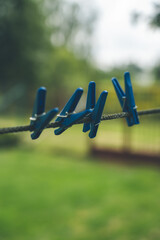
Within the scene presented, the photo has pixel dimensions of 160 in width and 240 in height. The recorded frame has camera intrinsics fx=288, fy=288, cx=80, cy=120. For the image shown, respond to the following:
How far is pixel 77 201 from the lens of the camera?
12.4 ft

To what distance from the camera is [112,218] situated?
10.9 ft

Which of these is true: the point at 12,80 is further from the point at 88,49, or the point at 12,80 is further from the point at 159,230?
the point at 88,49

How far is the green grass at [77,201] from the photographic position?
3.02 metres

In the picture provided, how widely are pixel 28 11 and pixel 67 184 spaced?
Result: 9.11 m

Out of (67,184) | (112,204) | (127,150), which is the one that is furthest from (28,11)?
(112,204)

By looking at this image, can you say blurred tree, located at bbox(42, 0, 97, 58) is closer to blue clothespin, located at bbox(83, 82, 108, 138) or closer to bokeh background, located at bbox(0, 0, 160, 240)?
bokeh background, located at bbox(0, 0, 160, 240)

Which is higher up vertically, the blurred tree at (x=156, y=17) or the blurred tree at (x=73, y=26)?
the blurred tree at (x=73, y=26)

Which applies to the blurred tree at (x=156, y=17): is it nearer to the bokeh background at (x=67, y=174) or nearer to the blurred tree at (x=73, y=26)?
the bokeh background at (x=67, y=174)

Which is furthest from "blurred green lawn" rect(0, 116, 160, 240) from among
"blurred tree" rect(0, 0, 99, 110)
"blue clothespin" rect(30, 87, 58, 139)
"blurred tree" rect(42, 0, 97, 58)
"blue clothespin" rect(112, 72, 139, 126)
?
"blurred tree" rect(42, 0, 97, 58)

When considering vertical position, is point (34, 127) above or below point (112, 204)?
A: above

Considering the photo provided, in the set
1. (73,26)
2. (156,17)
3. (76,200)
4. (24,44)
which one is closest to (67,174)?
(76,200)

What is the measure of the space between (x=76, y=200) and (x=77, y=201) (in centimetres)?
3

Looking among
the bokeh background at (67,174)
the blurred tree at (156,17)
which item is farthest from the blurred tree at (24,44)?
the blurred tree at (156,17)

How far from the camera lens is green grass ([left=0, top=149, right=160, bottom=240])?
3.02 meters
